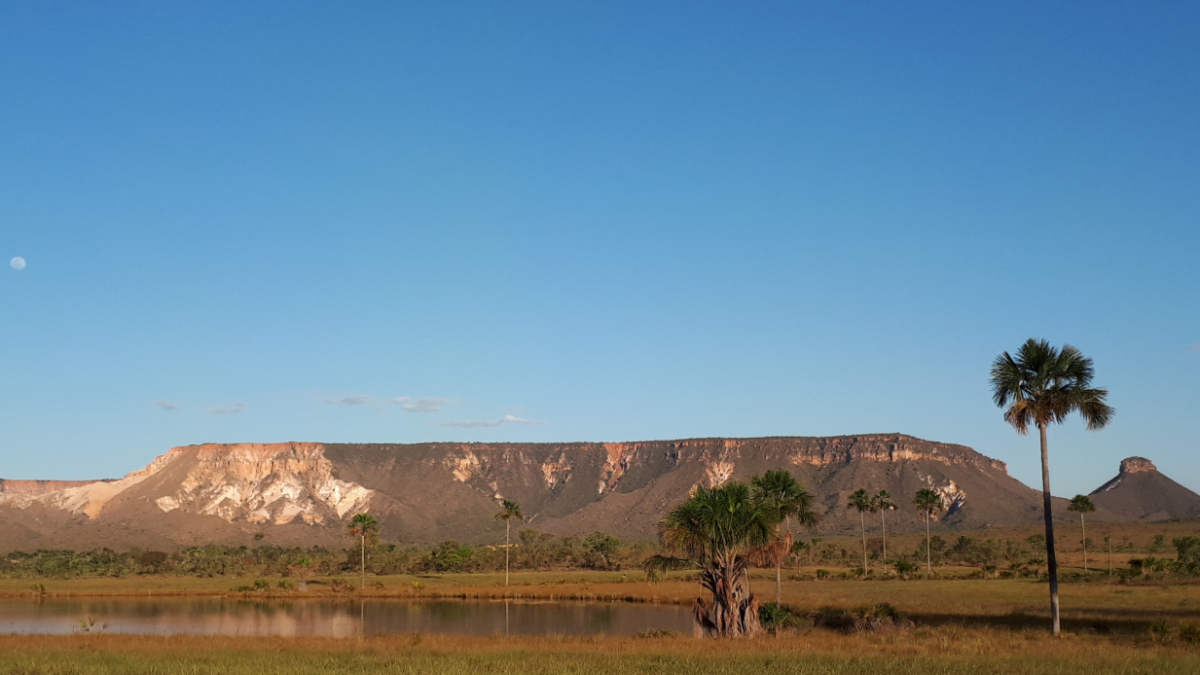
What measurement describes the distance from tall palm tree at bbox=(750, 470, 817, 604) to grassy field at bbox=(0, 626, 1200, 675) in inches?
279

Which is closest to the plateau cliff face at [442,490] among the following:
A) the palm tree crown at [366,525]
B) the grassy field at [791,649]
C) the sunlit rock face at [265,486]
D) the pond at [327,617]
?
the sunlit rock face at [265,486]

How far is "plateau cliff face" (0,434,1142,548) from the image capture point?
162 meters

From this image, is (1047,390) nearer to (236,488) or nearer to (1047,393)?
(1047,393)

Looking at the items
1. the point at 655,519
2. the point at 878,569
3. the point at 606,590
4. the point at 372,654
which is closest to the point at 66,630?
the point at 372,654

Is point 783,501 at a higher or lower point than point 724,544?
higher

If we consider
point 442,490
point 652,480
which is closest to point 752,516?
point 652,480

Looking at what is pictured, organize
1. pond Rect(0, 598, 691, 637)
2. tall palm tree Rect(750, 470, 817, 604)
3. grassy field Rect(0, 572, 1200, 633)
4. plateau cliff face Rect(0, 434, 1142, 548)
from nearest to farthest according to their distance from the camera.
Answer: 1. grassy field Rect(0, 572, 1200, 633)
2. tall palm tree Rect(750, 470, 817, 604)
3. pond Rect(0, 598, 691, 637)
4. plateau cliff face Rect(0, 434, 1142, 548)

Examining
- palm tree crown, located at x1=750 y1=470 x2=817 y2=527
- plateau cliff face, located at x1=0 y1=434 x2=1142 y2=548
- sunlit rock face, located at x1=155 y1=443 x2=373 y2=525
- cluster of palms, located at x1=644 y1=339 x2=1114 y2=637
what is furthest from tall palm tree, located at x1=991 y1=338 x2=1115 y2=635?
sunlit rock face, located at x1=155 y1=443 x2=373 y2=525

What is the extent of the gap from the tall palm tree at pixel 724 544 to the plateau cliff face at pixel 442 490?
120 meters

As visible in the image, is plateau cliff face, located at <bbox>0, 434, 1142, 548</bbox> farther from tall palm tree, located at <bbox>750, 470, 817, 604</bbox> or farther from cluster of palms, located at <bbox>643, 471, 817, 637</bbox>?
cluster of palms, located at <bbox>643, 471, 817, 637</bbox>

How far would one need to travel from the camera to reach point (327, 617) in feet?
181

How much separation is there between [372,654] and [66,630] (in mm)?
23738

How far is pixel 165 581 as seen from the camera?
87.4 m

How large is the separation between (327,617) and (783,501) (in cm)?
2674
